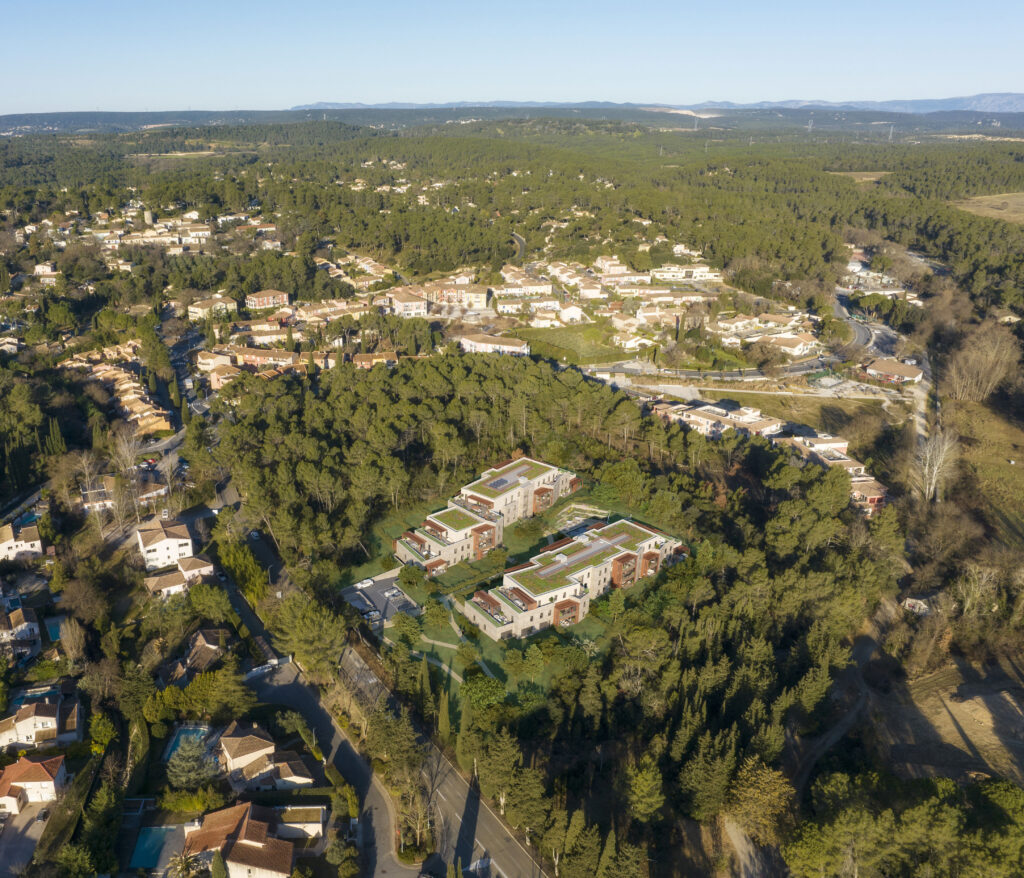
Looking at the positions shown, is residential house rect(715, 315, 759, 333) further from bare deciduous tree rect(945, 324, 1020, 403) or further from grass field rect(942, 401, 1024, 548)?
grass field rect(942, 401, 1024, 548)

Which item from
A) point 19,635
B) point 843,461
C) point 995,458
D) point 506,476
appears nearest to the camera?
point 19,635

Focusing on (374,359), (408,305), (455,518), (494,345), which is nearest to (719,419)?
(494,345)

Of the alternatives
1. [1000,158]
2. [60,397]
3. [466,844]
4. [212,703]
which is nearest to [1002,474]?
[466,844]

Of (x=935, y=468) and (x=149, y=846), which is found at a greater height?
(x=935, y=468)

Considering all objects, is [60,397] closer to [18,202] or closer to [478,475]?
[478,475]

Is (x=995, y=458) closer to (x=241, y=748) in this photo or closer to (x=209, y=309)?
(x=241, y=748)

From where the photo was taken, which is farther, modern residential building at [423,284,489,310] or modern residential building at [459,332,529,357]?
modern residential building at [423,284,489,310]

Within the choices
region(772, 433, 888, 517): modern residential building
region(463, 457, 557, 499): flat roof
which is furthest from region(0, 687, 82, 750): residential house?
region(772, 433, 888, 517): modern residential building
